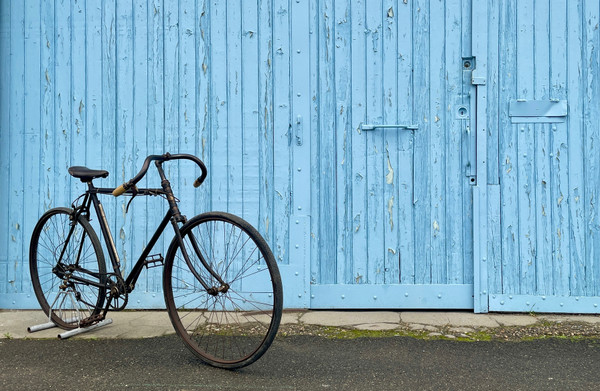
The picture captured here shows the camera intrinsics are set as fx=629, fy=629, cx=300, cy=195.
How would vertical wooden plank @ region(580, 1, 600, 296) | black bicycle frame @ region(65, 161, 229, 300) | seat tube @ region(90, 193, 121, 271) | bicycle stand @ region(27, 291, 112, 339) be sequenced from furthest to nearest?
vertical wooden plank @ region(580, 1, 600, 296), bicycle stand @ region(27, 291, 112, 339), seat tube @ region(90, 193, 121, 271), black bicycle frame @ region(65, 161, 229, 300)

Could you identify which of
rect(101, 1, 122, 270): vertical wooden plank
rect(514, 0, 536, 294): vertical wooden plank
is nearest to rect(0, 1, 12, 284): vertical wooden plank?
rect(101, 1, 122, 270): vertical wooden plank

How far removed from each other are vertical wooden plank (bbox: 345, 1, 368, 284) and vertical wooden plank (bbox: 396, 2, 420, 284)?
24 centimetres

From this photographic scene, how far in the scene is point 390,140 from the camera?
425 centimetres

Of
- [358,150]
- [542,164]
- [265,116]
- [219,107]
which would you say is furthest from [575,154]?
[219,107]

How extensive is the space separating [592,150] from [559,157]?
22 cm

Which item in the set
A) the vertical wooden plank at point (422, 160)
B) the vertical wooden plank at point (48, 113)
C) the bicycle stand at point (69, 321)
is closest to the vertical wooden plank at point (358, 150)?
the vertical wooden plank at point (422, 160)

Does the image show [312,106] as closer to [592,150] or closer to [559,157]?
[559,157]

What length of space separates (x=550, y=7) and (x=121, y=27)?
2.89 metres

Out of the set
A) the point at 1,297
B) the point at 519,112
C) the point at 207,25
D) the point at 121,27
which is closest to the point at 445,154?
the point at 519,112

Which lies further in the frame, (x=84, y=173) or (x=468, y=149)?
(x=468, y=149)

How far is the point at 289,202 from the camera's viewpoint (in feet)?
14.0

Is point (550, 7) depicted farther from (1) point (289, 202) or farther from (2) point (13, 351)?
(2) point (13, 351)

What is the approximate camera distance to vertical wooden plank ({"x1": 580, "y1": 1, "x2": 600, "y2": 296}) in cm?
414

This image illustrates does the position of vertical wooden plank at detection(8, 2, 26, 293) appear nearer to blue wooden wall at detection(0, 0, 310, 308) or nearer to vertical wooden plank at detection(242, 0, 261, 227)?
blue wooden wall at detection(0, 0, 310, 308)
